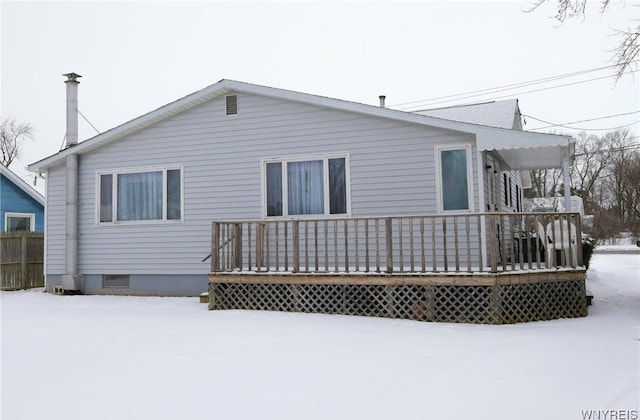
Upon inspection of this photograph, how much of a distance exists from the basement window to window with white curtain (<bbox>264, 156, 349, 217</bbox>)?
367 centimetres

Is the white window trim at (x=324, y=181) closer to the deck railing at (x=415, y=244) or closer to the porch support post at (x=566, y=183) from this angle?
the deck railing at (x=415, y=244)

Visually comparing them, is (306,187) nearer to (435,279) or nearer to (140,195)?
(435,279)

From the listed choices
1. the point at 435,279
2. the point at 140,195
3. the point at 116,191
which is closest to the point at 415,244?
the point at 435,279

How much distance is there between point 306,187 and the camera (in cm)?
1027

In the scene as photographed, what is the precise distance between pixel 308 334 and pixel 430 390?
2638 millimetres

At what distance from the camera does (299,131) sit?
10.4 meters

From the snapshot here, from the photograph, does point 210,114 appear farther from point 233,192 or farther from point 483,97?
point 483,97

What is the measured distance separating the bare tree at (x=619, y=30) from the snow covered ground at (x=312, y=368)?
4.38 metres

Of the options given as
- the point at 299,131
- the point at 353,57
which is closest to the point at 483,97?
the point at 353,57

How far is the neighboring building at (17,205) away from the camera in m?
16.8

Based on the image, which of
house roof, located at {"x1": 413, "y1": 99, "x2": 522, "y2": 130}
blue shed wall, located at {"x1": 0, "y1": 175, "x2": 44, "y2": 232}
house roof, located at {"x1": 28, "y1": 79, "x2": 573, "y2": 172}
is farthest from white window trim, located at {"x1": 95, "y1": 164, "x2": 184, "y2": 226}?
blue shed wall, located at {"x1": 0, "y1": 175, "x2": 44, "y2": 232}

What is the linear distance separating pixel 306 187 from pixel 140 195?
3.78 metres

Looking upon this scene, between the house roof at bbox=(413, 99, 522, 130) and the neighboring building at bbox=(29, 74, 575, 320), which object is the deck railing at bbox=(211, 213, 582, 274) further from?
the house roof at bbox=(413, 99, 522, 130)

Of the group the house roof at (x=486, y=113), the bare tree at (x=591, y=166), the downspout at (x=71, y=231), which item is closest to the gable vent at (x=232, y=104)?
the downspout at (x=71, y=231)
